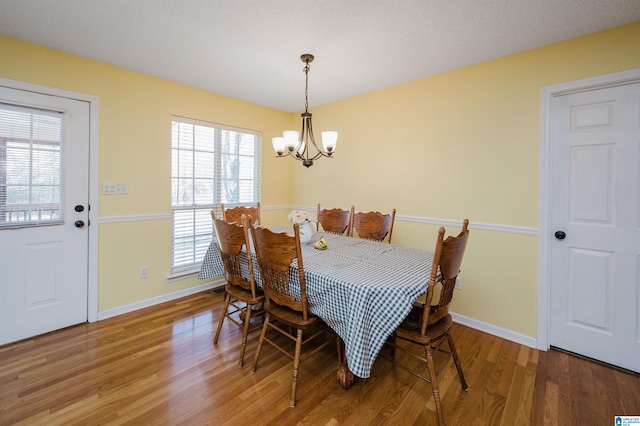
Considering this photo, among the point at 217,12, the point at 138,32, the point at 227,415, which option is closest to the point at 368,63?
the point at 217,12

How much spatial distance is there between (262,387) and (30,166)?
254 centimetres

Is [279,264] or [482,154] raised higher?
[482,154]

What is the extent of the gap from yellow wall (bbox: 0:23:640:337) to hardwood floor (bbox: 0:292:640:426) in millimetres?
526

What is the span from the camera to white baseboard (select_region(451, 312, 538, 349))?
235 cm

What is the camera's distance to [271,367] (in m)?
2.01

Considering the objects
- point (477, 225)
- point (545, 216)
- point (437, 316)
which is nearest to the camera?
point (437, 316)

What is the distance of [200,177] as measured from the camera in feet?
11.3

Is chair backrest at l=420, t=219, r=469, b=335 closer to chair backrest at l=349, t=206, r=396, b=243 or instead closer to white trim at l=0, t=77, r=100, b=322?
chair backrest at l=349, t=206, r=396, b=243

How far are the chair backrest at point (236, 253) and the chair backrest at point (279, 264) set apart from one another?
0.16 metres

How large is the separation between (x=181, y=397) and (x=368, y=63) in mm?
2919

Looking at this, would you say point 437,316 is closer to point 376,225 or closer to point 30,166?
point 376,225

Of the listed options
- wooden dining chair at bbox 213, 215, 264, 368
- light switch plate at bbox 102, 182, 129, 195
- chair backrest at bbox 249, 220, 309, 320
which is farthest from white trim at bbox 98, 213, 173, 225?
chair backrest at bbox 249, 220, 309, 320

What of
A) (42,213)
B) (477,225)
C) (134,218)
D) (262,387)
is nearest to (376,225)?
(477,225)

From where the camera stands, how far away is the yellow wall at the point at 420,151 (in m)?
2.31
